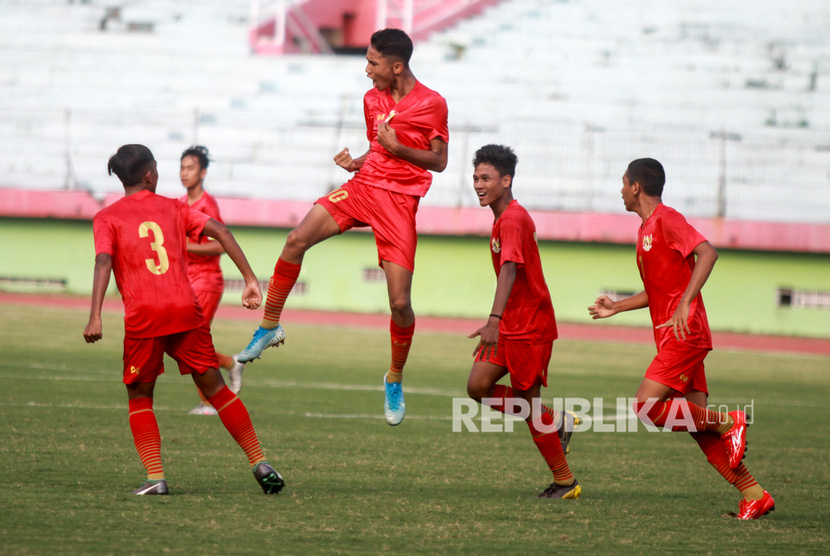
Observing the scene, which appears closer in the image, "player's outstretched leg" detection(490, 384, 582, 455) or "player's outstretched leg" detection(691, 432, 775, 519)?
"player's outstretched leg" detection(691, 432, 775, 519)

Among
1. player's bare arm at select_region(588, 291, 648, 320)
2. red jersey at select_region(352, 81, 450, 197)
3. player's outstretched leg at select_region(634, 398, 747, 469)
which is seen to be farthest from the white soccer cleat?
player's outstretched leg at select_region(634, 398, 747, 469)

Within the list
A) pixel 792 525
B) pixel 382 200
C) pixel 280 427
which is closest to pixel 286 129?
pixel 280 427

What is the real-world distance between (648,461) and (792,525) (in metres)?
2.14

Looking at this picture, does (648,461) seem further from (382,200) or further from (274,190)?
(274,190)

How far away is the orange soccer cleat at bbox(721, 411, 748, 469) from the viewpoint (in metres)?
5.93

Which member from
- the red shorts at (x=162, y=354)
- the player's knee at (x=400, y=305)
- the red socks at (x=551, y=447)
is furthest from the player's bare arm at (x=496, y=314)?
the red shorts at (x=162, y=354)

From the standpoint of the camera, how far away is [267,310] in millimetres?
6605

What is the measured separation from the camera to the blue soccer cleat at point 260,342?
20.8 feet

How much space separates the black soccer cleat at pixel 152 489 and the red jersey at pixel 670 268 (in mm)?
2950

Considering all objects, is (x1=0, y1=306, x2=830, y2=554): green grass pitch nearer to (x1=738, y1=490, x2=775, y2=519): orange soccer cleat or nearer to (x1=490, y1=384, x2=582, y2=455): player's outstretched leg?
Answer: (x1=738, y1=490, x2=775, y2=519): orange soccer cleat

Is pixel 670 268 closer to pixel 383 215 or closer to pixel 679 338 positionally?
pixel 679 338

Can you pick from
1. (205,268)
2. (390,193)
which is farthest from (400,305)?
(205,268)

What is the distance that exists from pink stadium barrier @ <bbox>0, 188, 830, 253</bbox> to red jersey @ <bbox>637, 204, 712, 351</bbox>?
13649mm

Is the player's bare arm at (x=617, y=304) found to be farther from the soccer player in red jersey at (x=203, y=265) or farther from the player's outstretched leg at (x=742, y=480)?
the soccer player in red jersey at (x=203, y=265)
